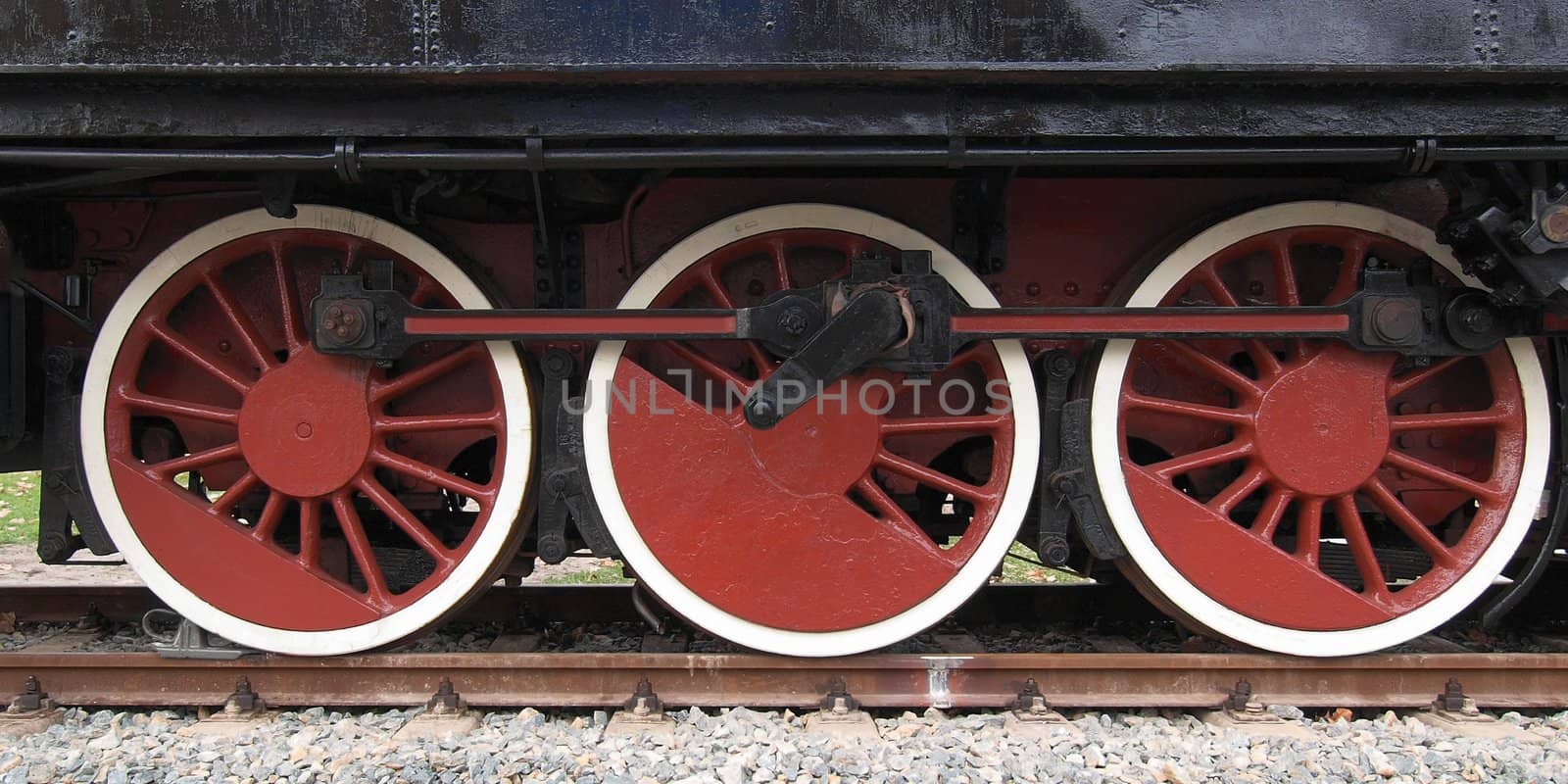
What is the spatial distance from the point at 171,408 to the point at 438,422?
0.81m

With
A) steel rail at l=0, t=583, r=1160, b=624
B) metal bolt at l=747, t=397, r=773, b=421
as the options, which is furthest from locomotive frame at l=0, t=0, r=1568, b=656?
steel rail at l=0, t=583, r=1160, b=624

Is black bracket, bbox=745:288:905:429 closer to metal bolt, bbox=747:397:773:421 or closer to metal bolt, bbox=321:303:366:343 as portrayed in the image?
metal bolt, bbox=747:397:773:421

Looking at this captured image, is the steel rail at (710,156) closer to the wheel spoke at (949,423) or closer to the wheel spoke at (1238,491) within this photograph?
the wheel spoke at (949,423)

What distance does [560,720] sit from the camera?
2.67 metres

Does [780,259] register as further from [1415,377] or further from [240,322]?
[1415,377]

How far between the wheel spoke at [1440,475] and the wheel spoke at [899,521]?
1375 mm

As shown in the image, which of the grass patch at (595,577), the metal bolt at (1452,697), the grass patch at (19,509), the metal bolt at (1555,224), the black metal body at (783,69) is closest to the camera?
the black metal body at (783,69)

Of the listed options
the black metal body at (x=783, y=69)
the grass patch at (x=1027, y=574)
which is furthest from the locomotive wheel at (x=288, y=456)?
the grass patch at (x=1027, y=574)

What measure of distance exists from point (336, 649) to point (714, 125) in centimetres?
188

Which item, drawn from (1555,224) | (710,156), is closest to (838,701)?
(710,156)

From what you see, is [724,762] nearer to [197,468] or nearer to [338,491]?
[338,491]

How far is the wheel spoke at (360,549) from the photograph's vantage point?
2799mm

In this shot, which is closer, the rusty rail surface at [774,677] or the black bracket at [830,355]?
the black bracket at [830,355]

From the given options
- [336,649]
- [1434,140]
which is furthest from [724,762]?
[1434,140]
